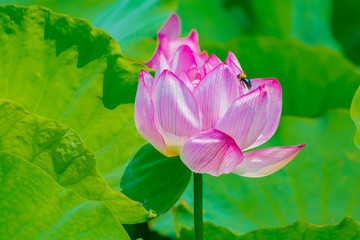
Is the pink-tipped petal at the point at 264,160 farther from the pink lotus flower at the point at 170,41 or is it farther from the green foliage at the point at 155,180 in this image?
the pink lotus flower at the point at 170,41

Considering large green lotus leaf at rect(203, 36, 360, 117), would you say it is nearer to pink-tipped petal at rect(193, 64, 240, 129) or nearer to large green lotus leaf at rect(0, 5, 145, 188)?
large green lotus leaf at rect(0, 5, 145, 188)

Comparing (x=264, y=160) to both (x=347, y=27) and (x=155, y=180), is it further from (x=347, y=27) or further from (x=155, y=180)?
(x=347, y=27)

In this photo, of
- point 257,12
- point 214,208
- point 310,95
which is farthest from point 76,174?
point 257,12

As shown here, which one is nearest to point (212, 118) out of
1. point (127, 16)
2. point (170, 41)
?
point (170, 41)

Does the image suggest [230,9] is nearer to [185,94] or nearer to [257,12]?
[257,12]

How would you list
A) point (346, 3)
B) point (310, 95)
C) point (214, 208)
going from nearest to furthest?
point (214, 208)
point (310, 95)
point (346, 3)

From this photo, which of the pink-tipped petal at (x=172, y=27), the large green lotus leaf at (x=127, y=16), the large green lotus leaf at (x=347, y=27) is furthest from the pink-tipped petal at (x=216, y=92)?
the large green lotus leaf at (x=347, y=27)

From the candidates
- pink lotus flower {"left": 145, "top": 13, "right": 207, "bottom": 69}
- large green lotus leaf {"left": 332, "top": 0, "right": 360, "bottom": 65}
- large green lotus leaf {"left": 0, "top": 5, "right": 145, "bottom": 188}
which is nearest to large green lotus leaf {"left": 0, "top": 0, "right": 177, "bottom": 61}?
pink lotus flower {"left": 145, "top": 13, "right": 207, "bottom": 69}
